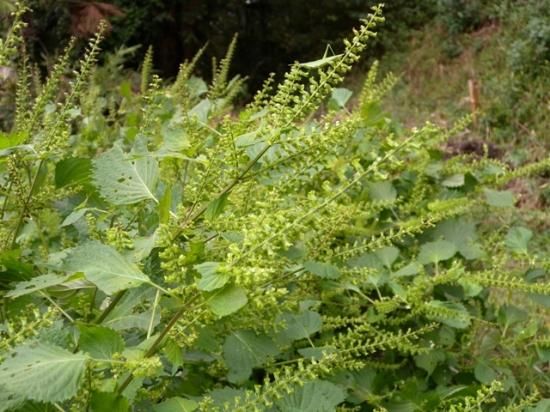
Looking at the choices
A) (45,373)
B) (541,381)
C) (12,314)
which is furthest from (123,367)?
(541,381)

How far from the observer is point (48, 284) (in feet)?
3.11

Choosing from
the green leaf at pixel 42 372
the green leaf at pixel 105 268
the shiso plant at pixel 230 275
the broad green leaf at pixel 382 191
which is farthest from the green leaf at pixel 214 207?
the broad green leaf at pixel 382 191

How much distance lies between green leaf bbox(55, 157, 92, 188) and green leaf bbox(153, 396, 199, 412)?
0.38 meters

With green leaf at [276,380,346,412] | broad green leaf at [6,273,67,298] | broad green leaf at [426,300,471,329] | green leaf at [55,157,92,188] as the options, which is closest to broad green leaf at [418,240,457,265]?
broad green leaf at [426,300,471,329]

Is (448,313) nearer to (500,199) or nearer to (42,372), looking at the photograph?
(500,199)

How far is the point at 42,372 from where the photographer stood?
0.79 meters

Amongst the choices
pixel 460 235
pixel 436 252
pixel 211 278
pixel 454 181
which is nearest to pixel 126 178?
pixel 211 278

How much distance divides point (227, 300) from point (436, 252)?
1.00 metres

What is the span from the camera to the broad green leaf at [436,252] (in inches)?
67.2

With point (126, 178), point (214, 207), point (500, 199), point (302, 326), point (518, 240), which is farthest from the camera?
point (500, 199)

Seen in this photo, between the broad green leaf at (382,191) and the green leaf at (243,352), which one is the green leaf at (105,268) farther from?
the broad green leaf at (382,191)

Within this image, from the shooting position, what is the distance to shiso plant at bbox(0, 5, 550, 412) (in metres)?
0.86

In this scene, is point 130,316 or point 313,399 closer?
point 130,316

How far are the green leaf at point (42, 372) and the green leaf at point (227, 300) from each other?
16 cm
